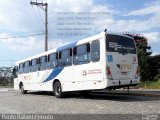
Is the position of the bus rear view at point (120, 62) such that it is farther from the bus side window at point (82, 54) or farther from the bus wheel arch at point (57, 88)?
the bus wheel arch at point (57, 88)

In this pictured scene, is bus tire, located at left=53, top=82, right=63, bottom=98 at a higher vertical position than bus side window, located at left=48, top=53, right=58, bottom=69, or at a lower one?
lower

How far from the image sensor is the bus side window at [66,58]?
20.4 m

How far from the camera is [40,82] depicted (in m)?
24.9

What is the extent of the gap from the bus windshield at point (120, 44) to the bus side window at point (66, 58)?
3.33 m

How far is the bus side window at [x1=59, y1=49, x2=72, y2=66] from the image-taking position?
20.4m

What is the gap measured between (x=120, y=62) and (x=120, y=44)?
37.6 inches

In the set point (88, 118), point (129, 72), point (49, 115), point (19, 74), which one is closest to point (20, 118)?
point (49, 115)

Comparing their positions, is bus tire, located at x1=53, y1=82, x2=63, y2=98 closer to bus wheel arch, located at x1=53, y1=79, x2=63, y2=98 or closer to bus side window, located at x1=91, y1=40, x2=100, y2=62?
bus wheel arch, located at x1=53, y1=79, x2=63, y2=98

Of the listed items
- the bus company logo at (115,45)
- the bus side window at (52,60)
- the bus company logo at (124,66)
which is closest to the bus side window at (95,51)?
the bus company logo at (115,45)

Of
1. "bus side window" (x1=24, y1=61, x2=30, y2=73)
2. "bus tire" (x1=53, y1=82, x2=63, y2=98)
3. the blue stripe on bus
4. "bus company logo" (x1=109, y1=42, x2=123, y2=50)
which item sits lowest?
"bus tire" (x1=53, y1=82, x2=63, y2=98)

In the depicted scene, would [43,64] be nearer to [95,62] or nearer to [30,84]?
[30,84]

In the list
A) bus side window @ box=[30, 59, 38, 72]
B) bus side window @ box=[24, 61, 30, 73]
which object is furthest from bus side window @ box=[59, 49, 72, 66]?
bus side window @ box=[24, 61, 30, 73]

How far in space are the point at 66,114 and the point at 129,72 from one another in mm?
6185

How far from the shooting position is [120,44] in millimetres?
18156
